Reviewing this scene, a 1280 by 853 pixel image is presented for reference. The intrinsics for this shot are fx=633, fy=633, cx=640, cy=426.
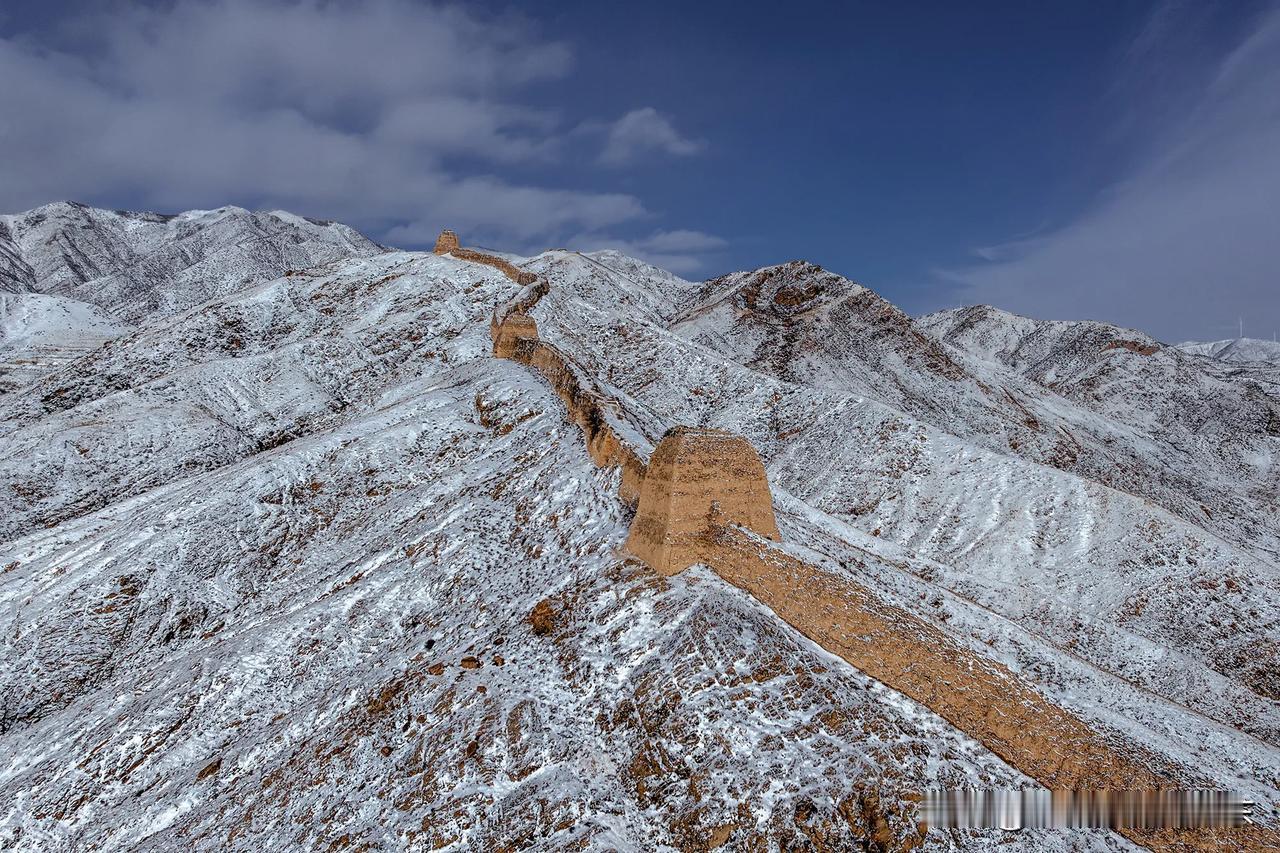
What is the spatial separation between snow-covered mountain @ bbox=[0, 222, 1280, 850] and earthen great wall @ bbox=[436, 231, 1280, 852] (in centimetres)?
46

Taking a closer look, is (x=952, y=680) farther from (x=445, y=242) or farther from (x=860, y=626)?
(x=445, y=242)

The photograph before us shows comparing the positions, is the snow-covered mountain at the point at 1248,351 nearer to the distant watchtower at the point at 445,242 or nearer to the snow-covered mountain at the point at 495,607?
the snow-covered mountain at the point at 495,607

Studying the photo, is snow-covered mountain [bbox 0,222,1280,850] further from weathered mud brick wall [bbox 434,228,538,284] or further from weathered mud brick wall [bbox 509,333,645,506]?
weathered mud brick wall [bbox 434,228,538,284]

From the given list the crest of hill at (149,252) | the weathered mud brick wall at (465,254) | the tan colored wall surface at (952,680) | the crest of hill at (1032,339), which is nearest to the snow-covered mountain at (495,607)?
the tan colored wall surface at (952,680)

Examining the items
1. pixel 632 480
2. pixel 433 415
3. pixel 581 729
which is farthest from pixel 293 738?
pixel 433 415

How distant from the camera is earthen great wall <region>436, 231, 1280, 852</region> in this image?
31.8ft

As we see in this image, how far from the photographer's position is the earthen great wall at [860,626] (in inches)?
381

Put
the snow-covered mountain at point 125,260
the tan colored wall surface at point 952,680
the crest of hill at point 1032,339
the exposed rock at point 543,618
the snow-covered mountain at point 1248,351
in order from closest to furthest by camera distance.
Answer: the tan colored wall surface at point 952,680 < the exposed rock at point 543,618 < the snow-covered mountain at point 125,260 < the crest of hill at point 1032,339 < the snow-covered mountain at point 1248,351

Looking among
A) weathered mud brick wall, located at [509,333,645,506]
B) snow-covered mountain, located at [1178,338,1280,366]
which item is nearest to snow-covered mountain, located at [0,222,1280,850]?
weathered mud brick wall, located at [509,333,645,506]

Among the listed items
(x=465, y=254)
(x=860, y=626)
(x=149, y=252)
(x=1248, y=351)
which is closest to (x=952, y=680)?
(x=860, y=626)

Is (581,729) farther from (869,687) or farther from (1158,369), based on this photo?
(1158,369)

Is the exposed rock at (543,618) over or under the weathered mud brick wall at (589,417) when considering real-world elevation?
under

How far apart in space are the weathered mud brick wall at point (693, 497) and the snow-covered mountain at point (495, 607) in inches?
31.3

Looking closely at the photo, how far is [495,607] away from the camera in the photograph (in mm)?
15492
